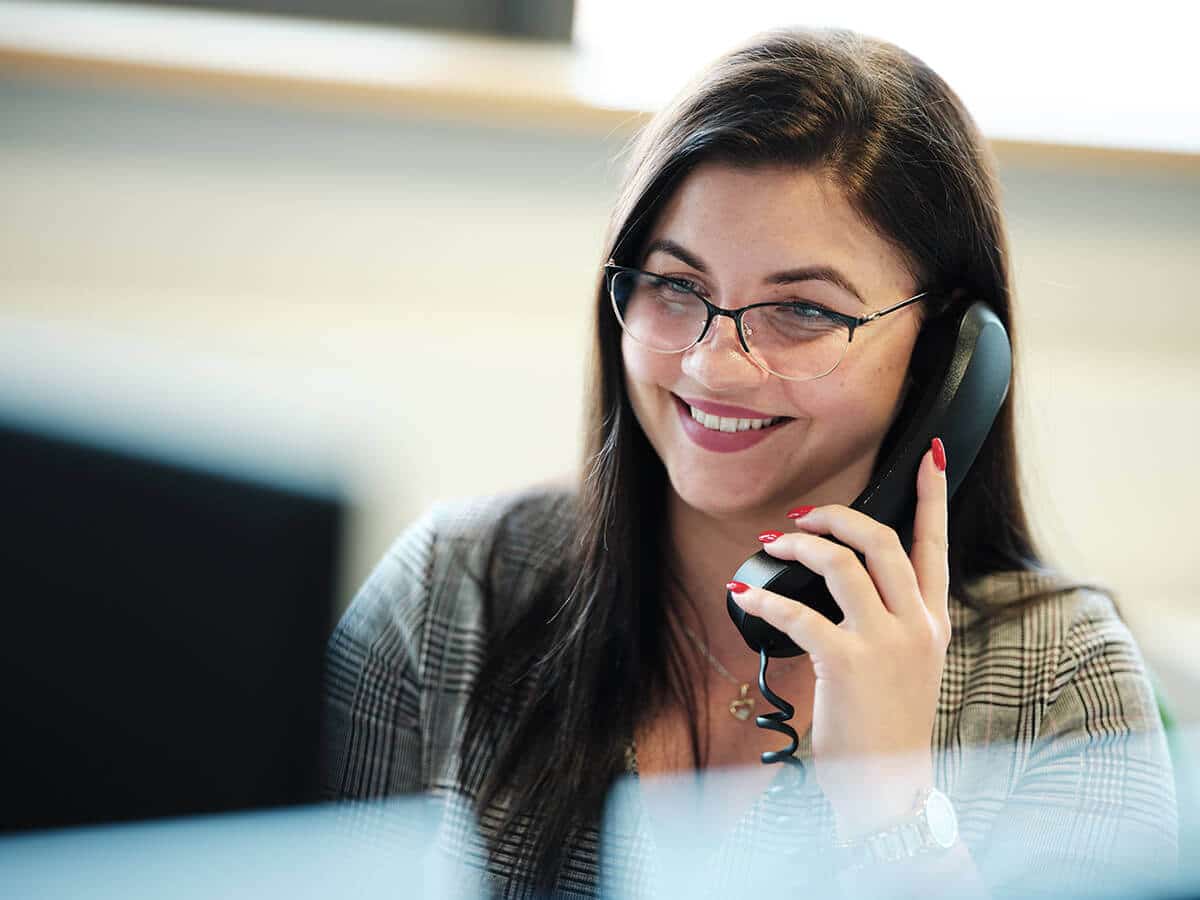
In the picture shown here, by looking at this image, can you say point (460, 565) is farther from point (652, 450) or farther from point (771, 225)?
point (771, 225)

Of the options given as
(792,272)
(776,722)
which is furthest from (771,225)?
(776,722)

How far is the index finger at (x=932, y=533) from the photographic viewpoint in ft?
2.56

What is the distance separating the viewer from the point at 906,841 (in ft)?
2.17

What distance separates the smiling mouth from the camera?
34.1 inches

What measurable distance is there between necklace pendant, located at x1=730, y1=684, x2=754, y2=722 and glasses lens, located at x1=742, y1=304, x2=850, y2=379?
278mm

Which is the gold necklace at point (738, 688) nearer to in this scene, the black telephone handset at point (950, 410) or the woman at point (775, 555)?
the woman at point (775, 555)

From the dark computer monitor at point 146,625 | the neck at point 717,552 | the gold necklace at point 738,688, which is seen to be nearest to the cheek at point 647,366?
the neck at point 717,552

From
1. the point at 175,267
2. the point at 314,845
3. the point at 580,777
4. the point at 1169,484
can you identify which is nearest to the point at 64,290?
the point at 175,267

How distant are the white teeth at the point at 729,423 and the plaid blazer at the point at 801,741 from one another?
20cm

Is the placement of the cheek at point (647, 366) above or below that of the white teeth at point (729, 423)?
above

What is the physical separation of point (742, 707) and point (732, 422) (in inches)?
9.5

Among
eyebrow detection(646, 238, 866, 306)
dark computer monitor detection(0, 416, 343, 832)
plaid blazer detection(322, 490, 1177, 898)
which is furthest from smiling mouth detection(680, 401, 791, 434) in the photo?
dark computer monitor detection(0, 416, 343, 832)

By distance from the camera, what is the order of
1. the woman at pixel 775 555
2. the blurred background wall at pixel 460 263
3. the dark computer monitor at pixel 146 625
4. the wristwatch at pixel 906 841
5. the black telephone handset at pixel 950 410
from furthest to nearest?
the blurred background wall at pixel 460 263
the black telephone handset at pixel 950 410
the woman at pixel 775 555
the wristwatch at pixel 906 841
the dark computer monitor at pixel 146 625

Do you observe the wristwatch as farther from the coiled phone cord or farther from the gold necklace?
the gold necklace
